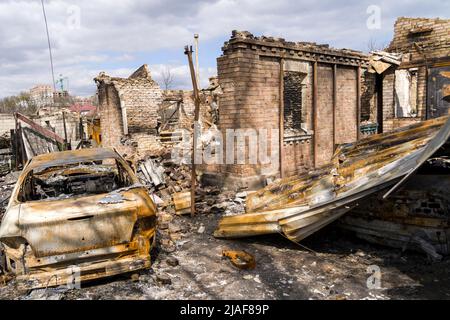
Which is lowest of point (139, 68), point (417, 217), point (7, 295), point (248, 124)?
point (7, 295)

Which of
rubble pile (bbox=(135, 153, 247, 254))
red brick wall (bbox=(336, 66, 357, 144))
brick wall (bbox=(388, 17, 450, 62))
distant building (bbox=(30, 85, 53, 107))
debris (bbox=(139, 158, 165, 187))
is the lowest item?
rubble pile (bbox=(135, 153, 247, 254))

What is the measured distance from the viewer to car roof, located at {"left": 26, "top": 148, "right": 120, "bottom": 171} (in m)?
5.06

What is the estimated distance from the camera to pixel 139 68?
54.4 ft

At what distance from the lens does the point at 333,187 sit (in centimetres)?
465

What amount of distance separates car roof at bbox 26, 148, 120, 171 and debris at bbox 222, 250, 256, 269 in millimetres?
2281

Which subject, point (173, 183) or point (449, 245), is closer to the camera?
point (449, 245)

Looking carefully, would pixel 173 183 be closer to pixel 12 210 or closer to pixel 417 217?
pixel 12 210

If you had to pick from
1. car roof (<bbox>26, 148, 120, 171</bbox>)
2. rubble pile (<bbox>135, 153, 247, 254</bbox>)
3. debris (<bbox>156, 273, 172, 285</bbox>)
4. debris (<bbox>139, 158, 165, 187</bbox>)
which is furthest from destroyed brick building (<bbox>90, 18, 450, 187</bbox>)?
debris (<bbox>156, 273, 172, 285</bbox>)

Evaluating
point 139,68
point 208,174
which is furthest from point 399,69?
point 139,68

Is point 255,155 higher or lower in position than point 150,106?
lower

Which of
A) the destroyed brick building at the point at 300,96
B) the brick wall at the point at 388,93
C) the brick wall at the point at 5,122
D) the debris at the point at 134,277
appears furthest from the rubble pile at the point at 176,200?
the brick wall at the point at 5,122

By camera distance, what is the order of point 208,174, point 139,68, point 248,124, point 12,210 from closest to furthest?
point 12,210 → point 248,124 → point 208,174 → point 139,68

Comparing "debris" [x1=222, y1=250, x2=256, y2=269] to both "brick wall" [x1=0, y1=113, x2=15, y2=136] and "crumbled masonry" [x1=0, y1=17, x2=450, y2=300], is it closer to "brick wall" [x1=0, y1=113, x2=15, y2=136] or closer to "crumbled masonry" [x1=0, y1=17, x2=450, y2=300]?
"crumbled masonry" [x1=0, y1=17, x2=450, y2=300]

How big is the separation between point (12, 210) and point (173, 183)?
506 cm
